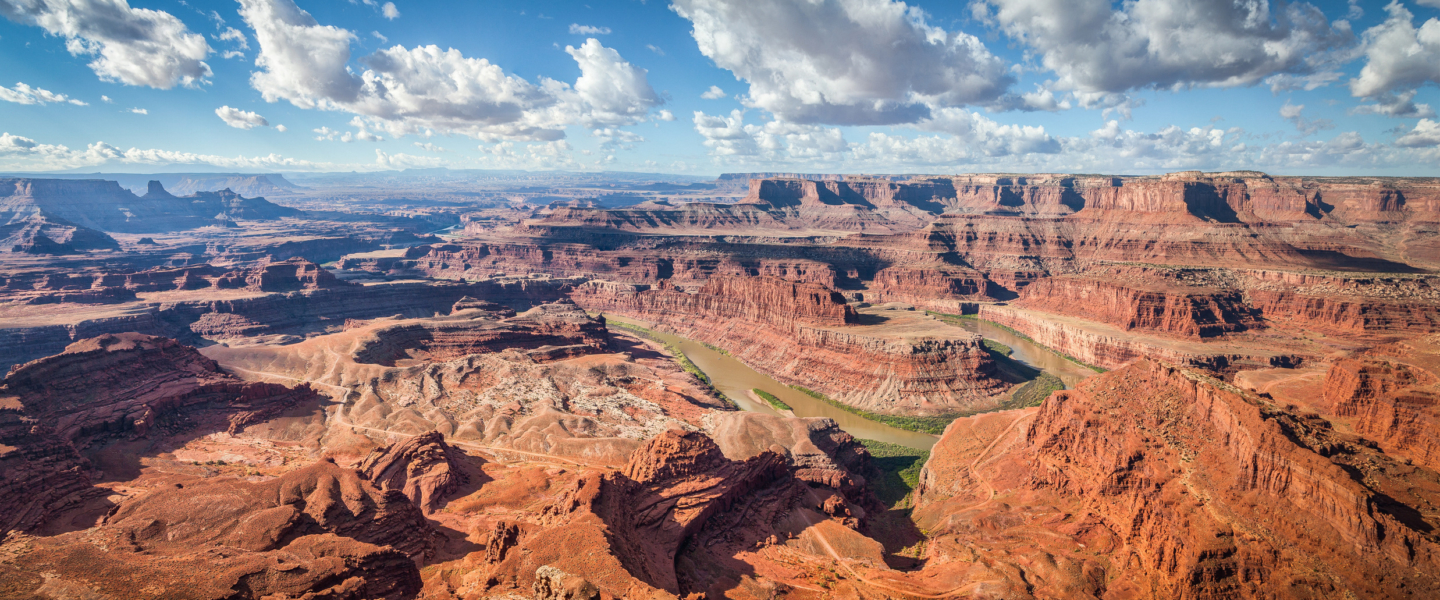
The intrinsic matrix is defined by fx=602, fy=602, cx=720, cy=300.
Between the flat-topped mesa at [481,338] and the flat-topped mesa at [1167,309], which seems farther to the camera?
the flat-topped mesa at [1167,309]

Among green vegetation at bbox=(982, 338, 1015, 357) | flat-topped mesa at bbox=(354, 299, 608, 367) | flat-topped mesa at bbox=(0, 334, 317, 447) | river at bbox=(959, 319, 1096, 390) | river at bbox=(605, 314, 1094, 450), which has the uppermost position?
flat-topped mesa at bbox=(0, 334, 317, 447)

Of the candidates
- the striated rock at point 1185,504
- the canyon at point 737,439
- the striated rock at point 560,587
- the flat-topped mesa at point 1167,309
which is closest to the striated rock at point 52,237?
the canyon at point 737,439

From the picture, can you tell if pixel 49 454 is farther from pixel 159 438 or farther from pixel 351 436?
pixel 351 436

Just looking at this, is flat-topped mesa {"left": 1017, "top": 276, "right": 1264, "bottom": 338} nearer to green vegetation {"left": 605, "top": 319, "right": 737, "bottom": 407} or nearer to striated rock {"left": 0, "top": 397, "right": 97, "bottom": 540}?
green vegetation {"left": 605, "top": 319, "right": 737, "bottom": 407}

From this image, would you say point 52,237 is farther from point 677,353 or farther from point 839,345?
point 839,345

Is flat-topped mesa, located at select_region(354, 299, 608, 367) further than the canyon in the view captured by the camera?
Yes

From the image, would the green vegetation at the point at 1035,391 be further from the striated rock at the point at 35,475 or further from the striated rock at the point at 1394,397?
the striated rock at the point at 35,475

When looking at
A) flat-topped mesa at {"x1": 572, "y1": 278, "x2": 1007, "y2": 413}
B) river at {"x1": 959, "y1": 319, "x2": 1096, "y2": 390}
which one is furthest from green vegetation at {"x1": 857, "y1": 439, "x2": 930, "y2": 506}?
river at {"x1": 959, "y1": 319, "x2": 1096, "y2": 390}
